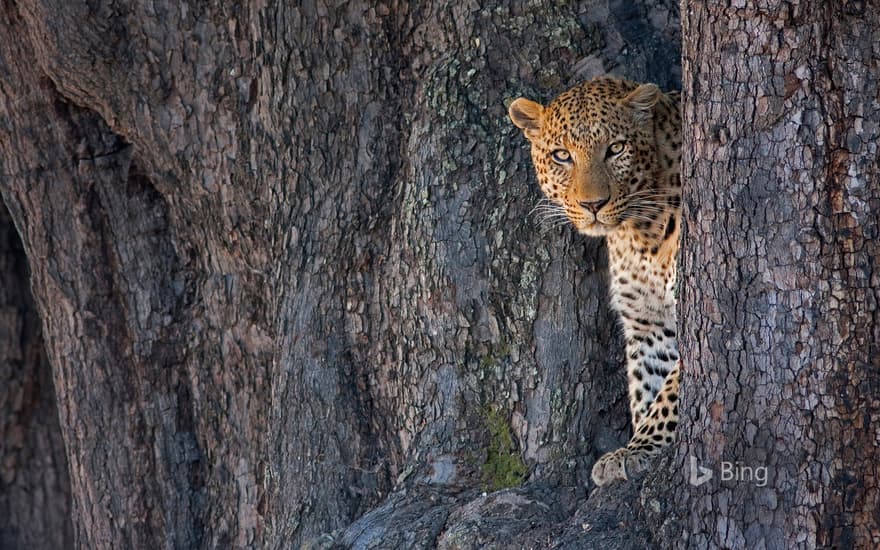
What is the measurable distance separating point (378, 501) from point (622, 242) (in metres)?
1.60

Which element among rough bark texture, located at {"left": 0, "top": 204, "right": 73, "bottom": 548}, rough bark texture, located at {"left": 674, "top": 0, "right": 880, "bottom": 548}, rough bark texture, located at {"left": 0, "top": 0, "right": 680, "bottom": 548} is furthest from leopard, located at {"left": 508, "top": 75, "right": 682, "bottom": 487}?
rough bark texture, located at {"left": 0, "top": 204, "right": 73, "bottom": 548}

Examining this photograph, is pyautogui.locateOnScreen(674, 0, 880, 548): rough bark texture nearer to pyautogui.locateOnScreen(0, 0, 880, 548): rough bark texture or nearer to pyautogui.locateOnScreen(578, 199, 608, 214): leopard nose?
pyautogui.locateOnScreen(0, 0, 880, 548): rough bark texture

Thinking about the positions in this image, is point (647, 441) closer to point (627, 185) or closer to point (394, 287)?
point (627, 185)

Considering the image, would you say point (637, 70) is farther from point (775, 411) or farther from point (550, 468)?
point (775, 411)

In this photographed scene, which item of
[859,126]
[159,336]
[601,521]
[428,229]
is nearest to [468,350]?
[428,229]

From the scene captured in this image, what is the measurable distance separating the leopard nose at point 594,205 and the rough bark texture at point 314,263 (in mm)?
233

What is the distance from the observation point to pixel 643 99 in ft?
19.0

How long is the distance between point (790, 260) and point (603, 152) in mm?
1784

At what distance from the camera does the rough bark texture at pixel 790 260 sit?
415 cm

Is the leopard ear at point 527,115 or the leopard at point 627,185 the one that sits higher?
the leopard ear at point 527,115

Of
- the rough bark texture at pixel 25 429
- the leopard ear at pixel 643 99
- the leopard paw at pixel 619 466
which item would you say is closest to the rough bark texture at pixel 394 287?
the leopard paw at pixel 619 466

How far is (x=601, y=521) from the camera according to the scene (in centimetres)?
498

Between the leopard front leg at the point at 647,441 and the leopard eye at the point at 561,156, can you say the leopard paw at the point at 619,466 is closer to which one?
the leopard front leg at the point at 647,441

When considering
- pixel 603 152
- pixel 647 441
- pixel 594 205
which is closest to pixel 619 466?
pixel 647 441
